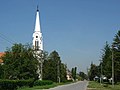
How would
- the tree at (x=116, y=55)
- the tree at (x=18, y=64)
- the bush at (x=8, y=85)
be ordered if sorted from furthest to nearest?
the tree at (x=116, y=55), the tree at (x=18, y=64), the bush at (x=8, y=85)

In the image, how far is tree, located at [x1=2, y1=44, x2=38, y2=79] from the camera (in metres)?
63.2

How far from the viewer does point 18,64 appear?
210 ft

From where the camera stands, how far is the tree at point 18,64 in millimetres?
63156

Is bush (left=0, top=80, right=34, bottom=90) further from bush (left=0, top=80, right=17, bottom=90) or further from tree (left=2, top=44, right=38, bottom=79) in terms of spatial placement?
tree (left=2, top=44, right=38, bottom=79)

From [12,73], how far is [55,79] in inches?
1283

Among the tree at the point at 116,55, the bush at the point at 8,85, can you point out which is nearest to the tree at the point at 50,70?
the tree at the point at 116,55

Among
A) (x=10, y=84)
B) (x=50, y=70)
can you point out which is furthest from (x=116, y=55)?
(x=10, y=84)

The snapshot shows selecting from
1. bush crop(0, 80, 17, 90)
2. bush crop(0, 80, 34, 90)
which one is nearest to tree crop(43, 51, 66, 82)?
bush crop(0, 80, 34, 90)

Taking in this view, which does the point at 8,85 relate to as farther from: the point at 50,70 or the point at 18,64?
the point at 50,70

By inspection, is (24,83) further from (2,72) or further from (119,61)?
(119,61)

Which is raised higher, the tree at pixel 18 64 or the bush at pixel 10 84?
the tree at pixel 18 64

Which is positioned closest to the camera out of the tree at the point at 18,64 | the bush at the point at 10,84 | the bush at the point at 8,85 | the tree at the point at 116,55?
the bush at the point at 8,85

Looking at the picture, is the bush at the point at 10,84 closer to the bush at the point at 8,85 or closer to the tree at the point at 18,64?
the bush at the point at 8,85

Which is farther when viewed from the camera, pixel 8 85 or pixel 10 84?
pixel 10 84
